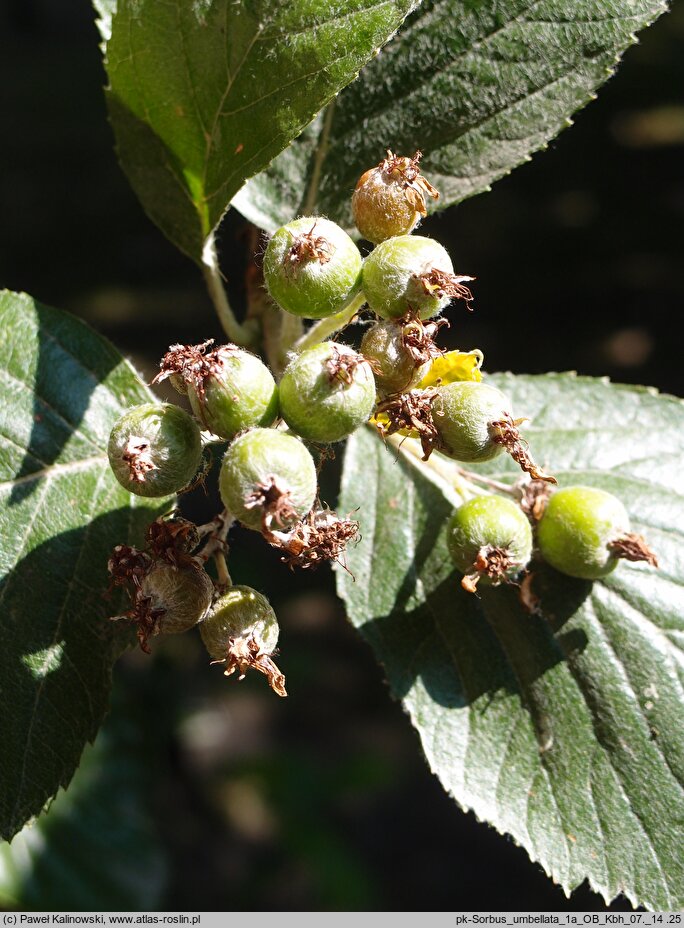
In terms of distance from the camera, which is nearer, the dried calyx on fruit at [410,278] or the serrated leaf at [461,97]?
the dried calyx on fruit at [410,278]

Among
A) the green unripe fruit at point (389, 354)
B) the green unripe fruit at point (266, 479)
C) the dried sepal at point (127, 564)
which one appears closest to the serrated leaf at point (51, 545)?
the dried sepal at point (127, 564)

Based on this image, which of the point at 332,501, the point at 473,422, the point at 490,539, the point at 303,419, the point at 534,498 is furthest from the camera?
the point at 332,501

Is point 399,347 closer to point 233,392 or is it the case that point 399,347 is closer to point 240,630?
point 233,392

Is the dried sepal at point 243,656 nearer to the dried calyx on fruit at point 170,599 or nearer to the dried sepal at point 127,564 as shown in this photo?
the dried calyx on fruit at point 170,599

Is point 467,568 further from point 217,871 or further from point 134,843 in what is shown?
point 217,871

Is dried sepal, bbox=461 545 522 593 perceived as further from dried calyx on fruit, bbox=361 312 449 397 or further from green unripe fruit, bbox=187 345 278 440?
green unripe fruit, bbox=187 345 278 440

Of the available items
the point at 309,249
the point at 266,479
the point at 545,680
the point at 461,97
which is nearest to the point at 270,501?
the point at 266,479

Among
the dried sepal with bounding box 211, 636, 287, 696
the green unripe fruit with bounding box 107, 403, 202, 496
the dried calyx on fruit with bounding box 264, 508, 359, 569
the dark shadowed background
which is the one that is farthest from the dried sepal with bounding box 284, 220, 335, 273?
the dark shadowed background
